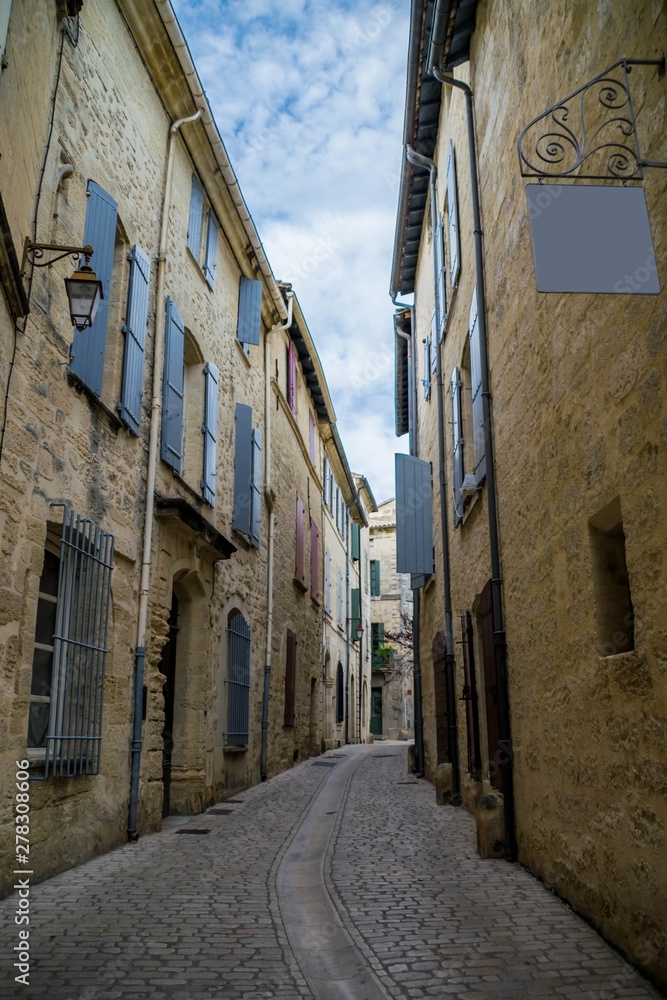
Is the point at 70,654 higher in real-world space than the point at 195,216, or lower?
lower

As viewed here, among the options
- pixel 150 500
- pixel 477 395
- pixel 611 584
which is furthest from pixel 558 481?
pixel 150 500

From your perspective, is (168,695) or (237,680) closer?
(168,695)

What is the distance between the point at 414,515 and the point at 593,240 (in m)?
7.92

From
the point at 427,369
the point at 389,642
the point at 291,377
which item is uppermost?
the point at 291,377

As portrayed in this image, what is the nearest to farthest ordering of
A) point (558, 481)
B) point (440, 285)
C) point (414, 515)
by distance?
point (558, 481)
point (440, 285)
point (414, 515)

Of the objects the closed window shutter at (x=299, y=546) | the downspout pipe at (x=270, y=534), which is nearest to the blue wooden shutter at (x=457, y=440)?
the downspout pipe at (x=270, y=534)

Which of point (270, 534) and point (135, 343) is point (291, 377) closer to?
point (270, 534)

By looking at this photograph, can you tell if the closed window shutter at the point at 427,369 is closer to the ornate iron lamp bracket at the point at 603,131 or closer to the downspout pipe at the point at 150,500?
the downspout pipe at the point at 150,500

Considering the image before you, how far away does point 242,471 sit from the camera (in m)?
10.6

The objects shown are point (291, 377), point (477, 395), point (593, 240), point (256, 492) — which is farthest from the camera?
point (291, 377)

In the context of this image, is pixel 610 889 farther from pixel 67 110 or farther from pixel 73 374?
pixel 67 110

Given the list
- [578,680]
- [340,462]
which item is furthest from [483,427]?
[340,462]

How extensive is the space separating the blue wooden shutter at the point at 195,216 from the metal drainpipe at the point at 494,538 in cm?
314

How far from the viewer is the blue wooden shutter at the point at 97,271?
5.84 metres
